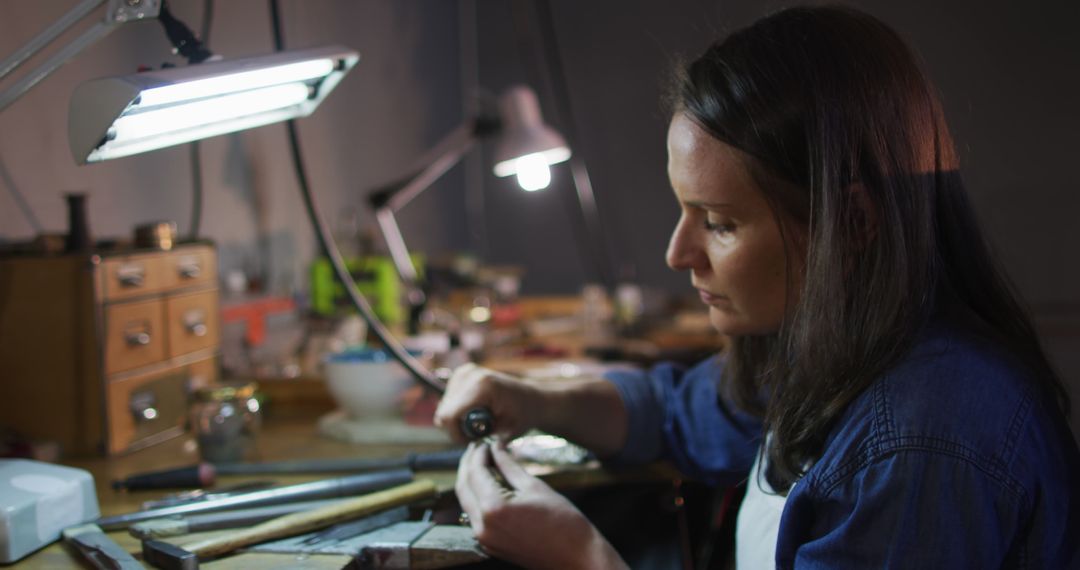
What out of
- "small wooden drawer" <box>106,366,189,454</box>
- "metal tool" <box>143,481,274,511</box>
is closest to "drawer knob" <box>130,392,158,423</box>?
"small wooden drawer" <box>106,366,189,454</box>

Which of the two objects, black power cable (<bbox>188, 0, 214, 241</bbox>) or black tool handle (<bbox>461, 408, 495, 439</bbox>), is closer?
black tool handle (<bbox>461, 408, 495, 439</bbox>)

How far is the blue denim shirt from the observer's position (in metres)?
0.59

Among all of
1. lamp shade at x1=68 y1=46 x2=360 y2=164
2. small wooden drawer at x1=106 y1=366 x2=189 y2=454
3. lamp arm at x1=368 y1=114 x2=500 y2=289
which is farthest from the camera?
lamp arm at x1=368 y1=114 x2=500 y2=289

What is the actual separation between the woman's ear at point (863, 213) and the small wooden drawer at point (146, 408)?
93 cm

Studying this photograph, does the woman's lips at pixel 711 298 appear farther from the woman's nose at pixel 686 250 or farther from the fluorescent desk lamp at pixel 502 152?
the fluorescent desk lamp at pixel 502 152

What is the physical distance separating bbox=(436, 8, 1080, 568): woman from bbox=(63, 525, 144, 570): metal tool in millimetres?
314

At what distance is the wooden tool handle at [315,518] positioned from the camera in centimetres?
74

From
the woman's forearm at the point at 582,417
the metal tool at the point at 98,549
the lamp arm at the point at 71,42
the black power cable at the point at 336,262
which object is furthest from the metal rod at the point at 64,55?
the woman's forearm at the point at 582,417

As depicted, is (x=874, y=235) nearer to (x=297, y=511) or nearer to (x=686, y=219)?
(x=686, y=219)

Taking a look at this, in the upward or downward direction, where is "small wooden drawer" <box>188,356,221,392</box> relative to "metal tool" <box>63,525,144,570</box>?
upward

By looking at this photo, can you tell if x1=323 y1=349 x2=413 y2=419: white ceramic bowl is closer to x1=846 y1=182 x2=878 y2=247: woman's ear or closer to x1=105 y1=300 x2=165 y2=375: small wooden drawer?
x1=105 y1=300 x2=165 y2=375: small wooden drawer

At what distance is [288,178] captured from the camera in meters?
2.41

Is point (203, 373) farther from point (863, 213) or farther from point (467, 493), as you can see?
point (863, 213)

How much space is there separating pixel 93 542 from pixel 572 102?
3.47 m
